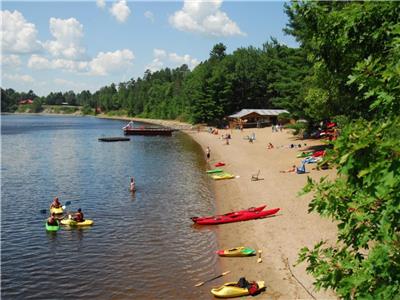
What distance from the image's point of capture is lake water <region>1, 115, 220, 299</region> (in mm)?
18031

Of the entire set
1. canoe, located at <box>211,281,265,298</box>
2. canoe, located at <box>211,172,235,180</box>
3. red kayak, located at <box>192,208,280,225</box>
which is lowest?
canoe, located at <box>211,281,265,298</box>

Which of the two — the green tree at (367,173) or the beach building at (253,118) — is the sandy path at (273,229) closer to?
the green tree at (367,173)

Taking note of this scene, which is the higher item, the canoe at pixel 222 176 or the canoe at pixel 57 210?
the canoe at pixel 222 176

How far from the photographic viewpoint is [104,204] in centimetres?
3191

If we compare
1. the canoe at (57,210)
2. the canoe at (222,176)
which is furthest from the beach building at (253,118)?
the canoe at (57,210)

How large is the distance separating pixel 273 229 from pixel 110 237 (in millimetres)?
9697

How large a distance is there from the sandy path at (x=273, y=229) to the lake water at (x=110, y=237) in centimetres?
149

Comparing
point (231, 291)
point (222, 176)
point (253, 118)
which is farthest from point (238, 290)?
point (253, 118)

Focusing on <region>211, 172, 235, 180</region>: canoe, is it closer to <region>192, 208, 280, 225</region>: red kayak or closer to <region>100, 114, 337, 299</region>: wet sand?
<region>100, 114, 337, 299</region>: wet sand

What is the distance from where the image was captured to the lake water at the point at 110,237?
18.0 meters

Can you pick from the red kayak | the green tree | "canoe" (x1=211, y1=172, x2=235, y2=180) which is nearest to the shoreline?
the red kayak

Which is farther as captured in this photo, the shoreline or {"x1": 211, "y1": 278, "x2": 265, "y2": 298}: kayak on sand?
the shoreline

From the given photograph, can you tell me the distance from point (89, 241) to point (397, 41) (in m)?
21.7

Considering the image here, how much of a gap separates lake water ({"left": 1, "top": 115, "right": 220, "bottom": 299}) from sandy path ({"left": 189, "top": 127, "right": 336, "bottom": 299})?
4.88 ft
